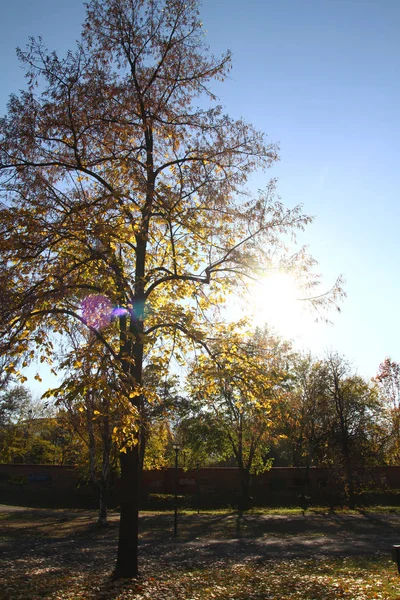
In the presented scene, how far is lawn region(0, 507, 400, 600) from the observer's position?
875cm

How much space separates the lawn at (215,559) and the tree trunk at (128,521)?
37 centimetres

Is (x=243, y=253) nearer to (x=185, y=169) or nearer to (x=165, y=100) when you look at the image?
(x=185, y=169)

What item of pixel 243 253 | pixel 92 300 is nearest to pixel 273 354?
pixel 243 253

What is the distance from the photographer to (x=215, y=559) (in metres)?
13.3

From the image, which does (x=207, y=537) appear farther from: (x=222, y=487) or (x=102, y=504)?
(x=222, y=487)

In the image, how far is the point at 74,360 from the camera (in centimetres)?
728

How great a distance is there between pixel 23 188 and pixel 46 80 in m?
2.34

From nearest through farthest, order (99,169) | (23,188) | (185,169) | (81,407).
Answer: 1. (81,407)
2. (23,188)
3. (185,169)
4. (99,169)

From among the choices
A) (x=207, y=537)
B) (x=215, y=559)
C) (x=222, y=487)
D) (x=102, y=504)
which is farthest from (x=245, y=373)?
(x=222, y=487)

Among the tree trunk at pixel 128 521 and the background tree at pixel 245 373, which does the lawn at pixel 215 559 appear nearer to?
the tree trunk at pixel 128 521

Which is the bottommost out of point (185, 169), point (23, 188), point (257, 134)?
point (23, 188)

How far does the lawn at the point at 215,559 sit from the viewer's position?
28.7ft

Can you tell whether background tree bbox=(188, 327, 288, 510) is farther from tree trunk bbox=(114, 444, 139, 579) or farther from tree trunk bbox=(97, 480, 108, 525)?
tree trunk bbox=(97, 480, 108, 525)

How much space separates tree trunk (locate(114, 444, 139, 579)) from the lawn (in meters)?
0.37
